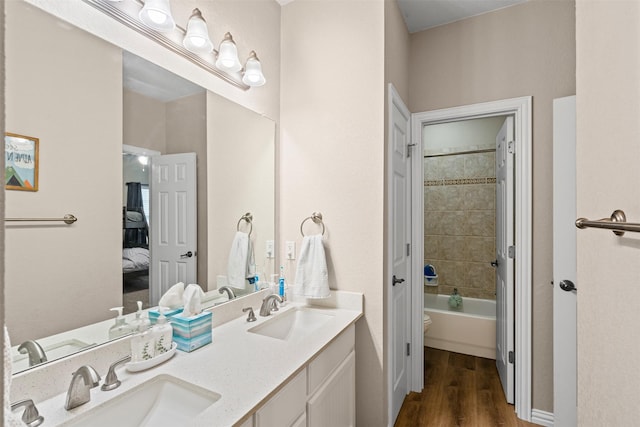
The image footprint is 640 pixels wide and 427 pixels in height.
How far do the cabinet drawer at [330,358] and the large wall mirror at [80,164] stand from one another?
2.18ft

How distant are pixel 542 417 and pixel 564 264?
1.04 metres

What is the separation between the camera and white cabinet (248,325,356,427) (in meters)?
1.04

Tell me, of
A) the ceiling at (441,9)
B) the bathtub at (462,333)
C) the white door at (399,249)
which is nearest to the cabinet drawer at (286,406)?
the white door at (399,249)

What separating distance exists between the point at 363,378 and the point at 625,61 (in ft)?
5.78

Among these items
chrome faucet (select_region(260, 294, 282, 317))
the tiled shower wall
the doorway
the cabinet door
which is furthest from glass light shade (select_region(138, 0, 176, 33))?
the tiled shower wall

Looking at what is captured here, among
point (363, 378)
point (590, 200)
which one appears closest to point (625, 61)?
point (590, 200)

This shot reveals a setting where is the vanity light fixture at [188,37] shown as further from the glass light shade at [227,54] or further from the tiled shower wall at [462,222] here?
the tiled shower wall at [462,222]

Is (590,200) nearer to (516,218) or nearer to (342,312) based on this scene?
(342,312)

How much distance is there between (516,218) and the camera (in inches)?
83.7

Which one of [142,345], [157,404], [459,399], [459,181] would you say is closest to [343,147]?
[142,345]

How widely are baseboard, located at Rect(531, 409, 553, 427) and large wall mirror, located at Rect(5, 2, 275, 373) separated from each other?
2260 millimetres

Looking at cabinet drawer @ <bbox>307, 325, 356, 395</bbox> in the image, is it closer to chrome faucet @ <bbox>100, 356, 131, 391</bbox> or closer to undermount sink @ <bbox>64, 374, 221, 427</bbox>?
undermount sink @ <bbox>64, 374, 221, 427</bbox>

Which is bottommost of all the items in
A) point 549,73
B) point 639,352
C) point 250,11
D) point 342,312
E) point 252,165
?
point 342,312

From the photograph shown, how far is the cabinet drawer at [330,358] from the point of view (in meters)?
1.27
